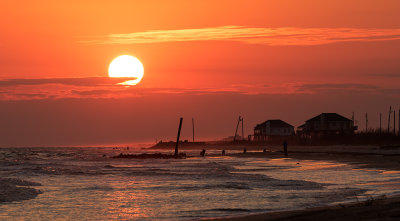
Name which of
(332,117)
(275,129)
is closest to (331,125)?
(332,117)

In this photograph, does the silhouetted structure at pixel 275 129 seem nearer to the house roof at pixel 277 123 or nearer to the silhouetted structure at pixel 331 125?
the house roof at pixel 277 123

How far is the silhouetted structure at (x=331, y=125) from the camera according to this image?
421 feet

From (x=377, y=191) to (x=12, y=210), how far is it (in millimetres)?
12300

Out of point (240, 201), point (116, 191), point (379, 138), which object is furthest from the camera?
point (379, 138)

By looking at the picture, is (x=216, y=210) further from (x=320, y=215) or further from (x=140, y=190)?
(x=140, y=190)

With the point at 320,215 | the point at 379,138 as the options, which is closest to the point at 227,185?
the point at 320,215

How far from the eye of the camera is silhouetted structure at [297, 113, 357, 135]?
5054 inches

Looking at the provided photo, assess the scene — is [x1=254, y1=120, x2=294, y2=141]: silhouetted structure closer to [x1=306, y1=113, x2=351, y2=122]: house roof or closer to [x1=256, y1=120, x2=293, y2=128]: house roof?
[x1=256, y1=120, x2=293, y2=128]: house roof

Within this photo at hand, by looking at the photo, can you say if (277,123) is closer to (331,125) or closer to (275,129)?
(275,129)

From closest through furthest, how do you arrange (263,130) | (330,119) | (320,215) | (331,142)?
(320,215)
(331,142)
(330,119)
(263,130)

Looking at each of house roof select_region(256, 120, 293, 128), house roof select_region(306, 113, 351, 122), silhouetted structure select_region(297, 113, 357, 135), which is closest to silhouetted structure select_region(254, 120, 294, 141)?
house roof select_region(256, 120, 293, 128)

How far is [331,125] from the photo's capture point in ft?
422

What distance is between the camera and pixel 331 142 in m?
113

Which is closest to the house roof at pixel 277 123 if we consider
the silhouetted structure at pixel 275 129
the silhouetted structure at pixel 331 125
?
the silhouetted structure at pixel 275 129
